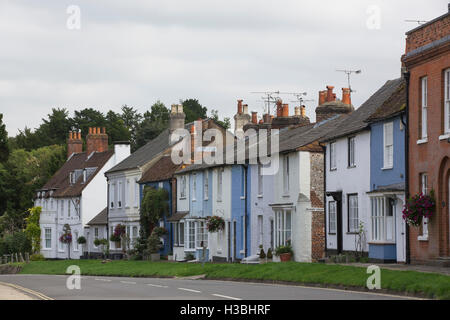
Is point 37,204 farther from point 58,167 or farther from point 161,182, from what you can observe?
point 161,182

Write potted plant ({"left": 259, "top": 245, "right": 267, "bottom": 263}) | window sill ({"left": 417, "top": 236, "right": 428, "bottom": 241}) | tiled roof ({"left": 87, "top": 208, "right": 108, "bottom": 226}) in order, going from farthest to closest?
tiled roof ({"left": 87, "top": 208, "right": 108, "bottom": 226}) → potted plant ({"left": 259, "top": 245, "right": 267, "bottom": 263}) → window sill ({"left": 417, "top": 236, "right": 428, "bottom": 241})

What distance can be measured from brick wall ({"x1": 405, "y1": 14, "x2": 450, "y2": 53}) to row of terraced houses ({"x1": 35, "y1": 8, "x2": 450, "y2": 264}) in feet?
0.14

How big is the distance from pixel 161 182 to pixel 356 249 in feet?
88.3

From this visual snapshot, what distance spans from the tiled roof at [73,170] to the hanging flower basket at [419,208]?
48933 mm

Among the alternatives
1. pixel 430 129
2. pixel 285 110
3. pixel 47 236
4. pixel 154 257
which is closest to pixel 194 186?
pixel 154 257

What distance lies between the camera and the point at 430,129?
98.6 ft

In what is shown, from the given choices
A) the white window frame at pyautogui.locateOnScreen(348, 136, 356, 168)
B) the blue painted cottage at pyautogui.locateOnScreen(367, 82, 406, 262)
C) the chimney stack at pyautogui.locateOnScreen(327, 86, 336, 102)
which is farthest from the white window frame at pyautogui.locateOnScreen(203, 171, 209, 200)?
the blue painted cottage at pyautogui.locateOnScreen(367, 82, 406, 262)

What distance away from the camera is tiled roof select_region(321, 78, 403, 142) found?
37.5 metres

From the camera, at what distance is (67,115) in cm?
11438

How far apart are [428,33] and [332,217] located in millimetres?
11923

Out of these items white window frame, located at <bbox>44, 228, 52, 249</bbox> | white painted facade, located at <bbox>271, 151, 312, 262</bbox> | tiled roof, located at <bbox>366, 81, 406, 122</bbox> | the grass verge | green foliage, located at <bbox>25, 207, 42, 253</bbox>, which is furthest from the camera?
green foliage, located at <bbox>25, 207, 42, 253</bbox>

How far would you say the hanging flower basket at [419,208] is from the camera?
96.1ft

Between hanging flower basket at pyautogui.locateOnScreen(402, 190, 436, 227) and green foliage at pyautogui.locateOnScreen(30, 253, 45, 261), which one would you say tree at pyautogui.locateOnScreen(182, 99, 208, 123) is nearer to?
green foliage at pyautogui.locateOnScreen(30, 253, 45, 261)
